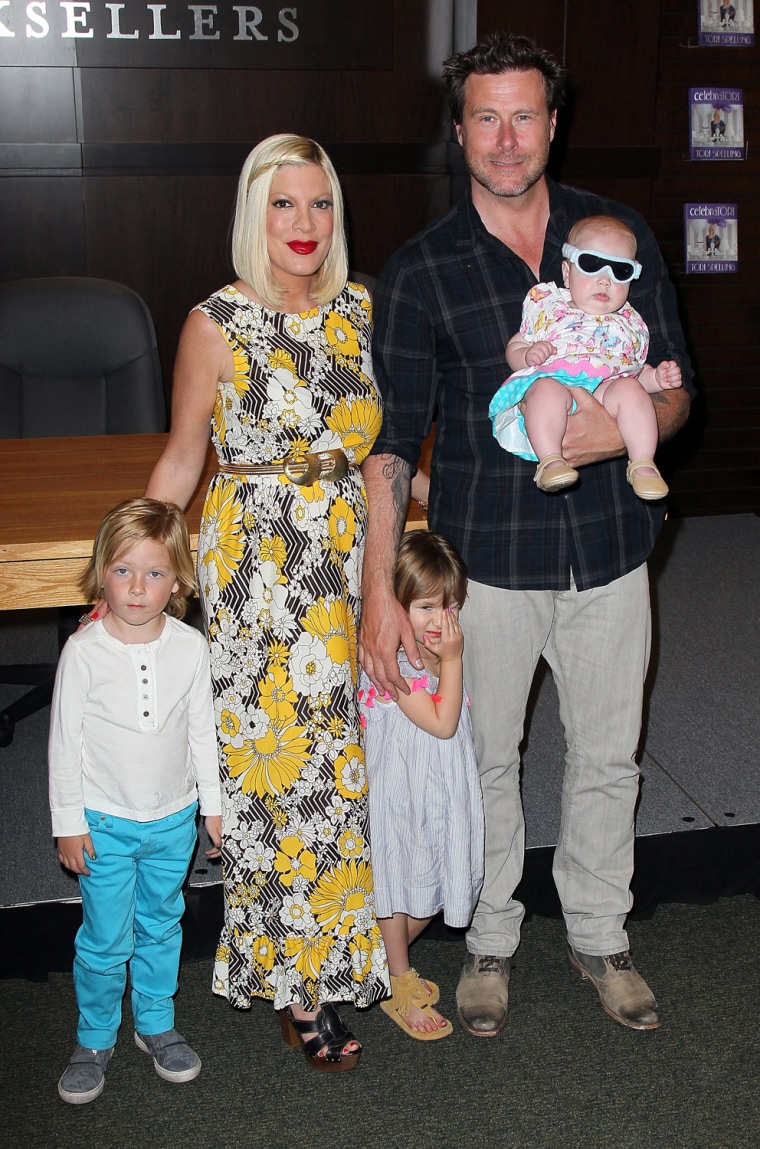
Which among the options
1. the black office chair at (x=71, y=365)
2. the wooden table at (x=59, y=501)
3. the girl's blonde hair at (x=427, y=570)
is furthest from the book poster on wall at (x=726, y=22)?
the girl's blonde hair at (x=427, y=570)

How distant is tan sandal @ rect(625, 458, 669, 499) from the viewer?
168 cm

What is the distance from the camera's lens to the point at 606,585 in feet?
6.22

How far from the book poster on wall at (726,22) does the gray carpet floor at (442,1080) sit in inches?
146

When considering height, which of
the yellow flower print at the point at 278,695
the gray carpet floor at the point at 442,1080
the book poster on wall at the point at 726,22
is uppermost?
the book poster on wall at the point at 726,22

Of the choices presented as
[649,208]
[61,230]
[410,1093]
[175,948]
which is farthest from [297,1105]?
[649,208]

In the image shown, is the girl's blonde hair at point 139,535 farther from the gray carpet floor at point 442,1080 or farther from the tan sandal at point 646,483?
the gray carpet floor at point 442,1080

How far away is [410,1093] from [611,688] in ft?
2.52

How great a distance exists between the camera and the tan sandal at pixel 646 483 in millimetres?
1681

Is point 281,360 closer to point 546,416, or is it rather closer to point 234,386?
point 234,386

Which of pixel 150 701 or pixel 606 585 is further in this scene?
pixel 606 585

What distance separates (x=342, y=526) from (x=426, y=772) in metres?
0.46

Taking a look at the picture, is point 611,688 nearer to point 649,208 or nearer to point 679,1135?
point 679,1135

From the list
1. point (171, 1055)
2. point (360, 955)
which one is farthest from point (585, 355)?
point (171, 1055)

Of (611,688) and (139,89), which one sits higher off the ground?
(139,89)
